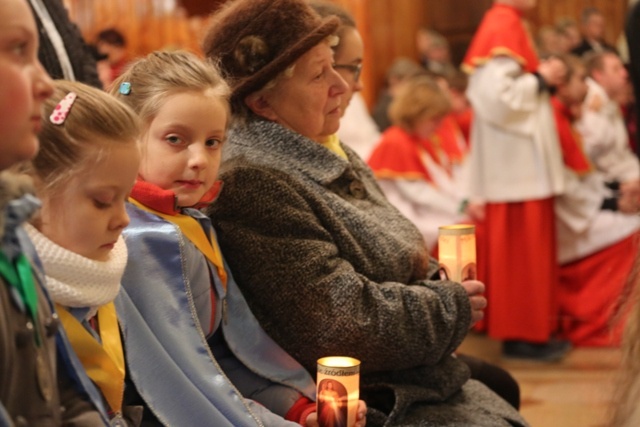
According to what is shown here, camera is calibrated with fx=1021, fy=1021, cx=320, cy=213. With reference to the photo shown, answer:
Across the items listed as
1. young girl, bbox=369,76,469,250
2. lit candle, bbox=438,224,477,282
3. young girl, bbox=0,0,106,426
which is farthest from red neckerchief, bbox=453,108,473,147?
young girl, bbox=0,0,106,426

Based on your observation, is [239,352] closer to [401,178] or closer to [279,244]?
[279,244]

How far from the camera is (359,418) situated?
2.06 meters

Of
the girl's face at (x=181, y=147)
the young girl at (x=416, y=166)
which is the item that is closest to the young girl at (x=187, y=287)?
the girl's face at (x=181, y=147)

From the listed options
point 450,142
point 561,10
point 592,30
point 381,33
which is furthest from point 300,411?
point 561,10

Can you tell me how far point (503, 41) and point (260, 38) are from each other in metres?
3.40

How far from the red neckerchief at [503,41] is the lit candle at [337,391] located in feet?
12.3

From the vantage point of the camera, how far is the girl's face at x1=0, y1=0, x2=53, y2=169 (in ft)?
4.17

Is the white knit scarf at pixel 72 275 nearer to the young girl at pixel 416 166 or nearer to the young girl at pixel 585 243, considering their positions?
the young girl at pixel 416 166

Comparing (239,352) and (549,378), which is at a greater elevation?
(239,352)

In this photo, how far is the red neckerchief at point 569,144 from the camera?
18.7 ft

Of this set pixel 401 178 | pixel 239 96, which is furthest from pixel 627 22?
pixel 401 178

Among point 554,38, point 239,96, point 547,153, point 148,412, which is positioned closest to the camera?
point 148,412

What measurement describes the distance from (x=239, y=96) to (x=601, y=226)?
12.8 ft

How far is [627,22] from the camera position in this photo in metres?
2.77
